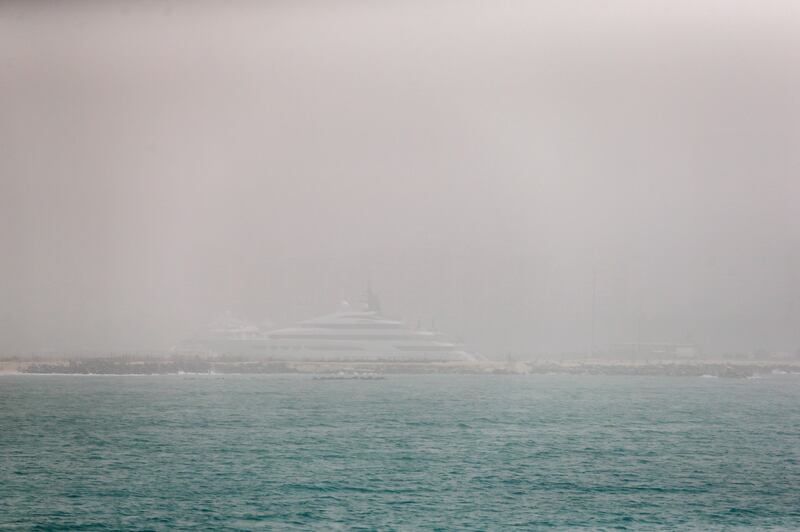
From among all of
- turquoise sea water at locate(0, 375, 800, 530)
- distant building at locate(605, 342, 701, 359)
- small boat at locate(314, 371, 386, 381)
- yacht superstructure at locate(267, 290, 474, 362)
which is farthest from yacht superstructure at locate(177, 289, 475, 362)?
distant building at locate(605, 342, 701, 359)

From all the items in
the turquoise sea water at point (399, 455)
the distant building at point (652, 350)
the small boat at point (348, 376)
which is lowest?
the turquoise sea water at point (399, 455)

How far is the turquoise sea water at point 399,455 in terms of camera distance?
10.1 m

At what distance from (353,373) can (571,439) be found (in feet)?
19.7

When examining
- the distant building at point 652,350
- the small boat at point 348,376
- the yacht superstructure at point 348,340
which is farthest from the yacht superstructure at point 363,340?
the distant building at point 652,350

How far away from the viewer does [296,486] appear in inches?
436

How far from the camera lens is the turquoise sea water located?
10125 mm

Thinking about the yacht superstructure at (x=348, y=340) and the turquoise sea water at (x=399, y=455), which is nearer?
the turquoise sea water at (x=399, y=455)

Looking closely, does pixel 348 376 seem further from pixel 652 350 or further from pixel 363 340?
pixel 652 350

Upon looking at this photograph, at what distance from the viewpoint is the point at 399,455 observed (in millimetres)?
12398

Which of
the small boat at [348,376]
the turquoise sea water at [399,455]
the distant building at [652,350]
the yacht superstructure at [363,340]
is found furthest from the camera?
the small boat at [348,376]

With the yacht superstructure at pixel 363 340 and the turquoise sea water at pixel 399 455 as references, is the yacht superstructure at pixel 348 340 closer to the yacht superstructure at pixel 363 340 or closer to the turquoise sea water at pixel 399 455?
the yacht superstructure at pixel 363 340

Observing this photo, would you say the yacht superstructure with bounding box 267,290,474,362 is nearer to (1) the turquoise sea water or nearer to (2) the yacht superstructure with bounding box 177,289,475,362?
(2) the yacht superstructure with bounding box 177,289,475,362

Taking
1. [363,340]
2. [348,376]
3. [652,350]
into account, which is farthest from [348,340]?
[652,350]

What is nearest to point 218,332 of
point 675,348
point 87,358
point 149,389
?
point 87,358
